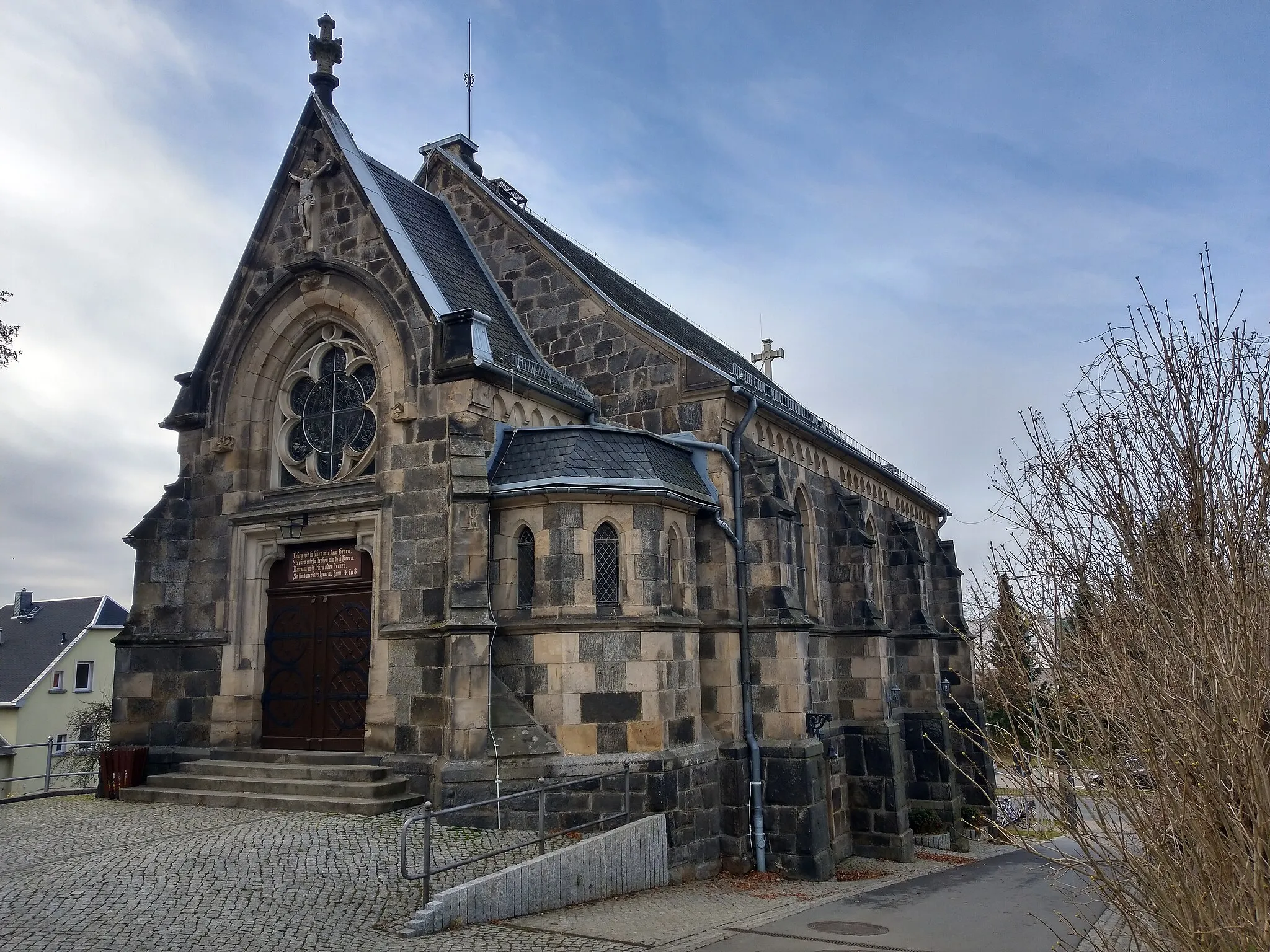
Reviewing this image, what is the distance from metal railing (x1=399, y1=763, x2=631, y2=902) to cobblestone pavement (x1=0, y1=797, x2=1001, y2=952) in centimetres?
21

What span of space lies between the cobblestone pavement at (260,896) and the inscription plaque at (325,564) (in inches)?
141

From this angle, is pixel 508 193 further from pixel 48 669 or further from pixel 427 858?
pixel 48 669

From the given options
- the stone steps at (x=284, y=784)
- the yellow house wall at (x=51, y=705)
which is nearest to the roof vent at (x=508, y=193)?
the stone steps at (x=284, y=784)

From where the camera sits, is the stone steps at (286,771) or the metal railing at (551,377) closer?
the stone steps at (286,771)

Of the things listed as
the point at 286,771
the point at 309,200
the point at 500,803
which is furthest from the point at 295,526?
the point at 500,803

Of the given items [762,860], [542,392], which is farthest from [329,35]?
[762,860]

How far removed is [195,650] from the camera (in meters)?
15.2

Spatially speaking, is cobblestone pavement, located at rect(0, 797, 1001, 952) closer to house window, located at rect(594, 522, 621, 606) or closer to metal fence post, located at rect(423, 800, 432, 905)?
metal fence post, located at rect(423, 800, 432, 905)

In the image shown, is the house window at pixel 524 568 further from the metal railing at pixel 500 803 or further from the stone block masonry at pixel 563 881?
the stone block masonry at pixel 563 881

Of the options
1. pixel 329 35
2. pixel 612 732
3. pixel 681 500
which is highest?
pixel 329 35

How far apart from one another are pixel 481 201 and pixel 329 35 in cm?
381

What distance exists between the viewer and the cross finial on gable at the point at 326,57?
655 inches

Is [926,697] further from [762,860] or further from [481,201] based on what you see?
[481,201]

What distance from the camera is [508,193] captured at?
72.3 ft
